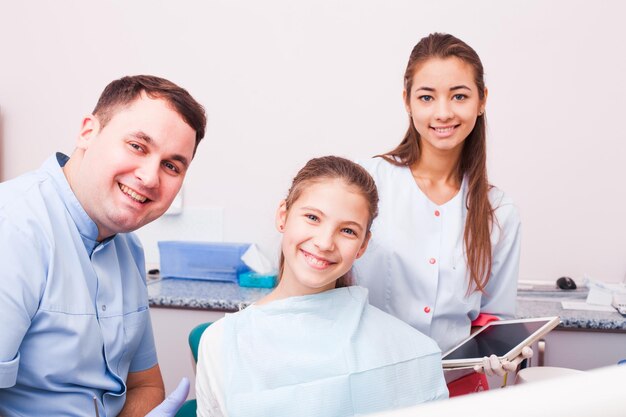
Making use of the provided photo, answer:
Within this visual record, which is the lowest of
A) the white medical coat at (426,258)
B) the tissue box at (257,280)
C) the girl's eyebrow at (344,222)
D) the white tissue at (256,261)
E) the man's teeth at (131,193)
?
the tissue box at (257,280)

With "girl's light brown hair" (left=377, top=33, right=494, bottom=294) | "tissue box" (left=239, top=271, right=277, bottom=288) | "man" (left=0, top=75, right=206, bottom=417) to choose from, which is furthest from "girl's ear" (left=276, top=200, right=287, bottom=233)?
"tissue box" (left=239, top=271, right=277, bottom=288)

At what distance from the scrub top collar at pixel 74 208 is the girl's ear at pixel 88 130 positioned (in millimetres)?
62

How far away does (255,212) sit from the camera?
98.7 inches

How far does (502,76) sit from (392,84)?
0.43 m

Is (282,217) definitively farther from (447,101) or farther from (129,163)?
(447,101)

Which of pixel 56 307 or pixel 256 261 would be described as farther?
pixel 256 261

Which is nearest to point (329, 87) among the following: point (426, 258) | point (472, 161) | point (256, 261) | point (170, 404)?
point (256, 261)

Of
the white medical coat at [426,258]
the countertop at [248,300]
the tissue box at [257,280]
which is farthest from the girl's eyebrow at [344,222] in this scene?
the tissue box at [257,280]

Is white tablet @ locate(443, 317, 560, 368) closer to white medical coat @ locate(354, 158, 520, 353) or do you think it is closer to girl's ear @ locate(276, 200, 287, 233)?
white medical coat @ locate(354, 158, 520, 353)

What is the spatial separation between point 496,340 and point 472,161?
1.47ft

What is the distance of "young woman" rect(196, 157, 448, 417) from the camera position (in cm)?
108

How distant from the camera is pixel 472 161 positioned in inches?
57.2

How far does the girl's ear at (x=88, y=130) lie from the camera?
1.15 meters

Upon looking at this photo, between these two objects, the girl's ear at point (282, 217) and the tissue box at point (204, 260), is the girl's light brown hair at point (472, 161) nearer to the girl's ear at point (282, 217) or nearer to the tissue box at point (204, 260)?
the girl's ear at point (282, 217)
